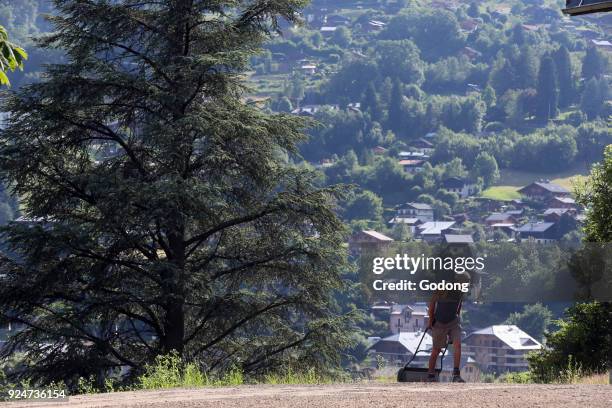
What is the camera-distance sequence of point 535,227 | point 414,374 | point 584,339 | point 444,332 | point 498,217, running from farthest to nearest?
point 498,217 < point 535,227 < point 584,339 < point 414,374 < point 444,332

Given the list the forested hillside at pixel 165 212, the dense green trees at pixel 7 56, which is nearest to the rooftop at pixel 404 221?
the forested hillside at pixel 165 212

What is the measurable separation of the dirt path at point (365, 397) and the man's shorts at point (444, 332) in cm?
129

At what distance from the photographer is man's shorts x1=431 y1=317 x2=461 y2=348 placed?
474 inches

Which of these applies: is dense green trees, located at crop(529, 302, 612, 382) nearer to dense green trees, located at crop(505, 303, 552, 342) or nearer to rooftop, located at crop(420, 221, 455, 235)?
dense green trees, located at crop(505, 303, 552, 342)

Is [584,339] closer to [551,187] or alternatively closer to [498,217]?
[498,217]

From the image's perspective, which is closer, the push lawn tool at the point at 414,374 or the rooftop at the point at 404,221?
the push lawn tool at the point at 414,374

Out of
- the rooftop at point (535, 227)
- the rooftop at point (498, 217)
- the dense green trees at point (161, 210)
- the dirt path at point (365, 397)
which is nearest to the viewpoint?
the dirt path at point (365, 397)

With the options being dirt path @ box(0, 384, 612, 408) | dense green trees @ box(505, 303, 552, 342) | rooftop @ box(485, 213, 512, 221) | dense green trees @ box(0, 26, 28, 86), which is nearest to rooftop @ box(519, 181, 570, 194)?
rooftop @ box(485, 213, 512, 221)

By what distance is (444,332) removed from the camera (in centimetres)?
1209

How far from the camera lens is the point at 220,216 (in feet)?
68.5

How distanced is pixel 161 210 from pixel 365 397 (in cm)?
995

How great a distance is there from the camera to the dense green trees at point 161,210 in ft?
63.2

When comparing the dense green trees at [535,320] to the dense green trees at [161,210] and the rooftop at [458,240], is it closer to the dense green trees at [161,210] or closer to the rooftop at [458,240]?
the rooftop at [458,240]

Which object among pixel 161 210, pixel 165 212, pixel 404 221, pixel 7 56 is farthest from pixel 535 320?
pixel 404 221
